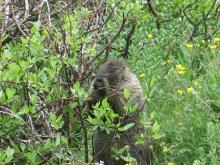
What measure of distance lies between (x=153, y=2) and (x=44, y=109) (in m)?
2.88

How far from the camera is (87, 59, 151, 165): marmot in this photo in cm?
488

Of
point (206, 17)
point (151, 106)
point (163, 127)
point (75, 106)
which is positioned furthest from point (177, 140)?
point (206, 17)

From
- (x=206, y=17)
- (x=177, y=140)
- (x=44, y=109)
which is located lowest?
(x=177, y=140)

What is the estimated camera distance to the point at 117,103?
4941 mm

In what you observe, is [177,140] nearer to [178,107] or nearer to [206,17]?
[178,107]

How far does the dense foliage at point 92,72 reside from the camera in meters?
4.39

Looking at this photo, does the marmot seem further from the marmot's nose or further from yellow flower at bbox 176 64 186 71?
yellow flower at bbox 176 64 186 71

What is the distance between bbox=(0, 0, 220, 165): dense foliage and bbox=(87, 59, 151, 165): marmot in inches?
3.5

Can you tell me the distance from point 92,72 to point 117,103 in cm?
43

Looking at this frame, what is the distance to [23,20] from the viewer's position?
5.36 metres

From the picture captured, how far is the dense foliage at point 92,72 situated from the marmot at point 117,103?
0.09 meters

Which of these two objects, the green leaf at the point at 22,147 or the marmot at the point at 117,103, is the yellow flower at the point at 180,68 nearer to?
the marmot at the point at 117,103

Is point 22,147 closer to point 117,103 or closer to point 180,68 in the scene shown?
point 117,103

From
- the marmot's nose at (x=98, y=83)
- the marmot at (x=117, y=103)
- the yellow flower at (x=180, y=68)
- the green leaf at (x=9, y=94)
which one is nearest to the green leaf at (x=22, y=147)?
the green leaf at (x=9, y=94)
